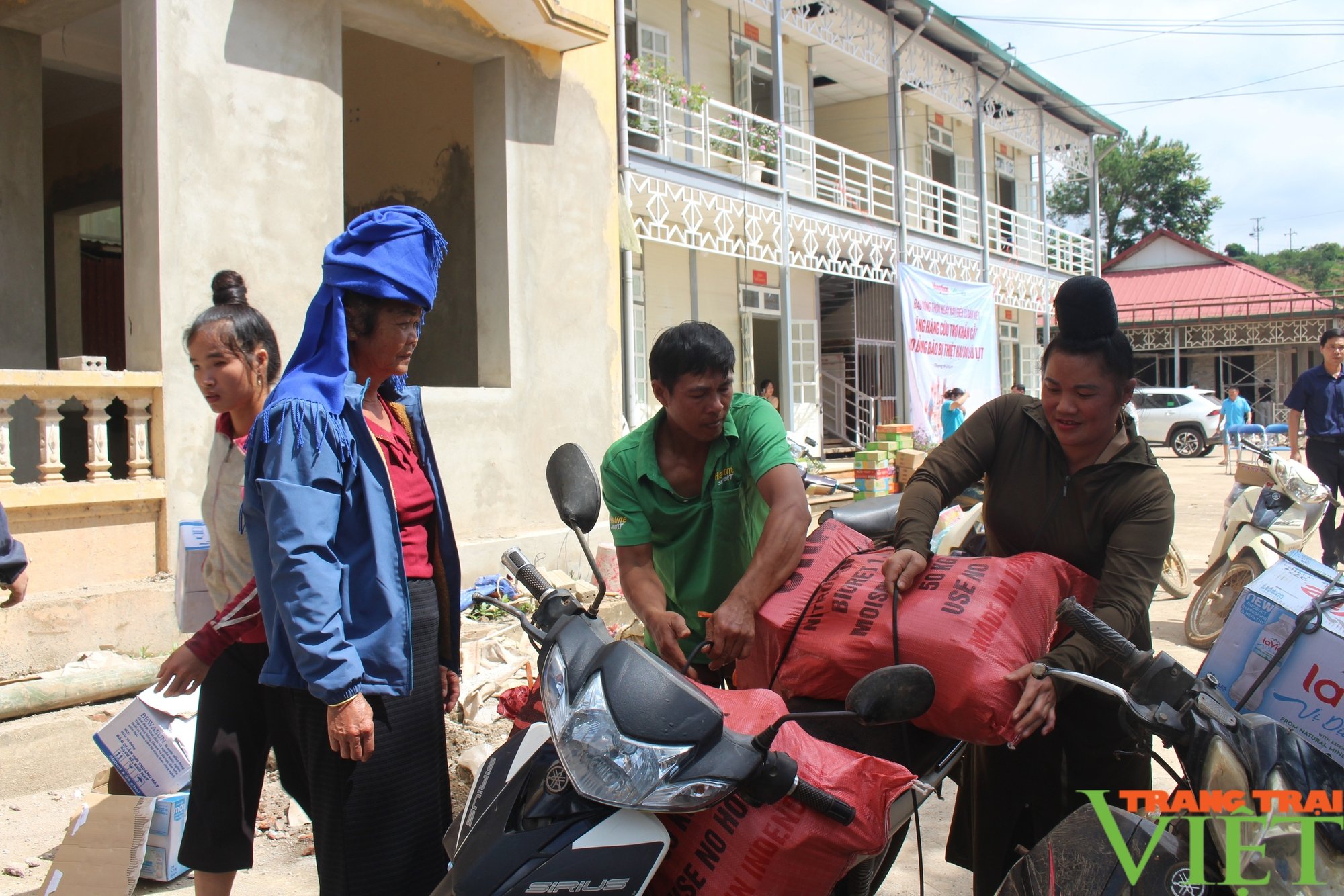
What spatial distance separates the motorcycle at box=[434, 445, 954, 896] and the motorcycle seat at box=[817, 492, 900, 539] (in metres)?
2.40

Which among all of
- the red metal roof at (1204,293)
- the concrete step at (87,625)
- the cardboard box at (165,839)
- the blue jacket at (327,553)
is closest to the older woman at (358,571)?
the blue jacket at (327,553)

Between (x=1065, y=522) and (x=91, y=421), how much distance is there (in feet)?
15.4

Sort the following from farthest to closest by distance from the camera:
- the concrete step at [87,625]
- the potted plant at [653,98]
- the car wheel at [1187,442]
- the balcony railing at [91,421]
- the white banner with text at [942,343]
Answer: the car wheel at [1187,442]
the white banner with text at [942,343]
the potted plant at [653,98]
the balcony railing at [91,421]
the concrete step at [87,625]

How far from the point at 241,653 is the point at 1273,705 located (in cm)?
230

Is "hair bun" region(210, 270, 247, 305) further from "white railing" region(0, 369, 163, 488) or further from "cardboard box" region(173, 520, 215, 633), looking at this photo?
"white railing" region(0, 369, 163, 488)

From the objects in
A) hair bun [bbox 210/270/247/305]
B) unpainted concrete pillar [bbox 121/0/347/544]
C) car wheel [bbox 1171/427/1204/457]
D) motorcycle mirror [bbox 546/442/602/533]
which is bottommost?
motorcycle mirror [bbox 546/442/602/533]

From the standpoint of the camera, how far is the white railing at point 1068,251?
62.3 feet

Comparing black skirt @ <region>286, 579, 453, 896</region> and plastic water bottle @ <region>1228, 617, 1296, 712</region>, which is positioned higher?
plastic water bottle @ <region>1228, 617, 1296, 712</region>

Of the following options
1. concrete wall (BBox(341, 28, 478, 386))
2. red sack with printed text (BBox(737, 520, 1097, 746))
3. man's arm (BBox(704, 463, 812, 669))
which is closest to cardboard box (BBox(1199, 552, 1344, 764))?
red sack with printed text (BBox(737, 520, 1097, 746))

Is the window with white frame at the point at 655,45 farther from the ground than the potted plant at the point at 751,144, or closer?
farther from the ground

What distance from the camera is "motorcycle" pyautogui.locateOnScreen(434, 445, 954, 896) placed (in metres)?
1.44

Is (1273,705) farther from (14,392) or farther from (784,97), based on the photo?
(784,97)

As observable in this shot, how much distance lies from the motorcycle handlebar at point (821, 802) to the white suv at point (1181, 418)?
21490 mm

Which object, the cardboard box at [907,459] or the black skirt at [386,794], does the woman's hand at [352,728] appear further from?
the cardboard box at [907,459]
